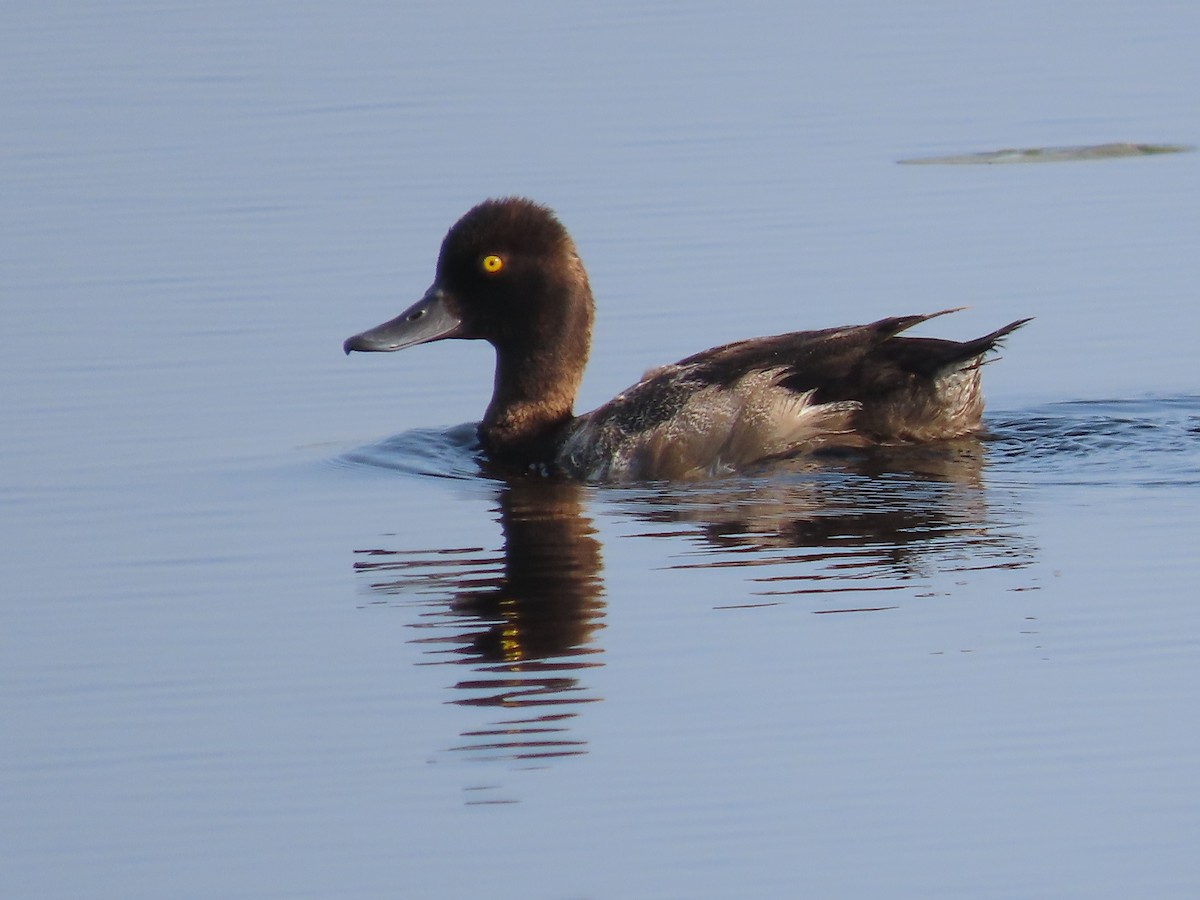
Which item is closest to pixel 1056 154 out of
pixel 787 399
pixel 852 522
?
pixel 787 399

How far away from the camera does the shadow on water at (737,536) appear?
7.97m

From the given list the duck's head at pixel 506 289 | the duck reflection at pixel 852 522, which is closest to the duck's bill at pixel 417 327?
the duck's head at pixel 506 289

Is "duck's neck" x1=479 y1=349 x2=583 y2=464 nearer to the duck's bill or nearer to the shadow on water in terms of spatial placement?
the shadow on water

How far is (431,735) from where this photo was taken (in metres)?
7.30

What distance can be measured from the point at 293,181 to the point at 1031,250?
4737 millimetres

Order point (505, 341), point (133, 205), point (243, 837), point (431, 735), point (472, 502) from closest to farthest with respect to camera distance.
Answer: point (243, 837) → point (431, 735) → point (472, 502) → point (505, 341) → point (133, 205)

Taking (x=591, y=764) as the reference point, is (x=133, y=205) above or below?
above

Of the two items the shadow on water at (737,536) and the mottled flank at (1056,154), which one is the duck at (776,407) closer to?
the shadow on water at (737,536)

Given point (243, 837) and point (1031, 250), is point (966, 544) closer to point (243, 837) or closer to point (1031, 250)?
point (243, 837)

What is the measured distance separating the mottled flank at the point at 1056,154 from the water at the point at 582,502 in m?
0.15

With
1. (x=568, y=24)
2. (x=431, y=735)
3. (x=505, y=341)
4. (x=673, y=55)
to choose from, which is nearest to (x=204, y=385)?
(x=505, y=341)

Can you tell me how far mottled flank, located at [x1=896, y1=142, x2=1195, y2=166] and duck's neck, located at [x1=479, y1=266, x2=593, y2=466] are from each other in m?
4.82

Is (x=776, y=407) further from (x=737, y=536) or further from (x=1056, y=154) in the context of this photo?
(x=1056, y=154)

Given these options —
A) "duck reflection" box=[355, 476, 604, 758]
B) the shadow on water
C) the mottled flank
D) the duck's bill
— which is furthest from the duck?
the mottled flank
